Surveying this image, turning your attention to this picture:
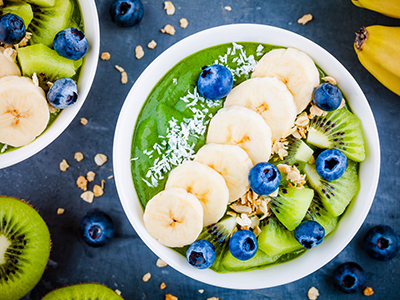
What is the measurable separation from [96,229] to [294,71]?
1631 mm

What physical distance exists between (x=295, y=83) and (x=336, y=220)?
92 centimetres

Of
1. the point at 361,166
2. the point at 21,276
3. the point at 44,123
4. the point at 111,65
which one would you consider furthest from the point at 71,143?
the point at 361,166

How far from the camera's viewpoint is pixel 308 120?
2.04m

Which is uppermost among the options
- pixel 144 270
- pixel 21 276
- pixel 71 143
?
pixel 71 143

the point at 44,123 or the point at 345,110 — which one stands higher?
the point at 345,110

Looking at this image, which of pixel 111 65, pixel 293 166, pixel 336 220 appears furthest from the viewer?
pixel 111 65

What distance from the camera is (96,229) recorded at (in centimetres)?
229

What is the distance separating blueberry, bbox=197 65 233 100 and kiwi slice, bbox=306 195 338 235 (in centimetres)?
88

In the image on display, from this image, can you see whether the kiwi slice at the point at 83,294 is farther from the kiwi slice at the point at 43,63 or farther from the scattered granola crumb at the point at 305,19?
the scattered granola crumb at the point at 305,19

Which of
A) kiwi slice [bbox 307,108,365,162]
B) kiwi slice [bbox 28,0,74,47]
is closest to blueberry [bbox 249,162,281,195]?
kiwi slice [bbox 307,108,365,162]

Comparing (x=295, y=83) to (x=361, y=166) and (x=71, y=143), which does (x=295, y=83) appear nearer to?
(x=361, y=166)

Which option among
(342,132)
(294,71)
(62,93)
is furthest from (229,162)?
(62,93)

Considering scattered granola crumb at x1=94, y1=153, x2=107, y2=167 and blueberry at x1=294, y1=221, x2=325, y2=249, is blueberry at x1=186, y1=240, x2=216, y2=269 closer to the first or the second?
blueberry at x1=294, y1=221, x2=325, y2=249

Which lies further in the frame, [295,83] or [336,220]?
[336,220]
